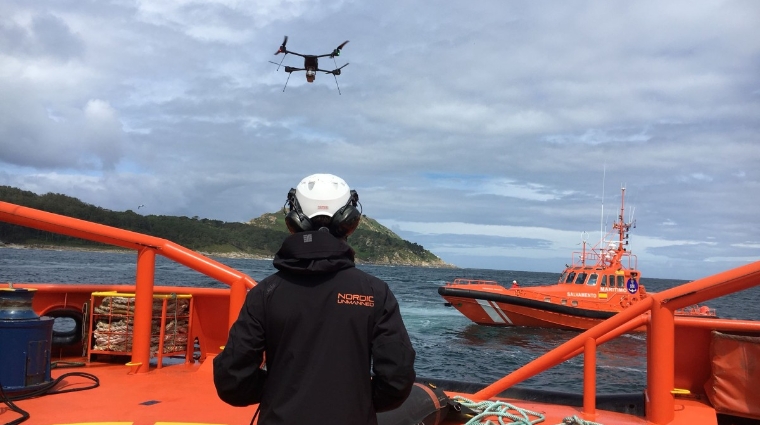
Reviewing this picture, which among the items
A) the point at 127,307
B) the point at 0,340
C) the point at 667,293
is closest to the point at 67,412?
the point at 0,340

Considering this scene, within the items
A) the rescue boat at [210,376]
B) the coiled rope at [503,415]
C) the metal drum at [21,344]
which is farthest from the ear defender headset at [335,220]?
the metal drum at [21,344]

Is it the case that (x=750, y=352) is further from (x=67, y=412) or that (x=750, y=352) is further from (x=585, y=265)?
(x=585, y=265)

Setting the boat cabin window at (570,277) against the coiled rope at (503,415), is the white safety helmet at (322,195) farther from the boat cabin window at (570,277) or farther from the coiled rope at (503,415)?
the boat cabin window at (570,277)

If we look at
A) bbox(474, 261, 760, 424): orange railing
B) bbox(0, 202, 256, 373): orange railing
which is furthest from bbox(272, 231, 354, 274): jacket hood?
bbox(0, 202, 256, 373): orange railing

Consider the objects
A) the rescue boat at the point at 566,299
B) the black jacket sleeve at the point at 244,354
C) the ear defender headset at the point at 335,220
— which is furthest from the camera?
the rescue boat at the point at 566,299

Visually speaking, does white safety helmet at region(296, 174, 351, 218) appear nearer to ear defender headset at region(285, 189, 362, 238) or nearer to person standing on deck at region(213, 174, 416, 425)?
ear defender headset at region(285, 189, 362, 238)

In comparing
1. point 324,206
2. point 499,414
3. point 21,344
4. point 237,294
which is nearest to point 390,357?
point 324,206

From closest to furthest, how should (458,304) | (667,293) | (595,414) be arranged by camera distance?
(667,293), (595,414), (458,304)
